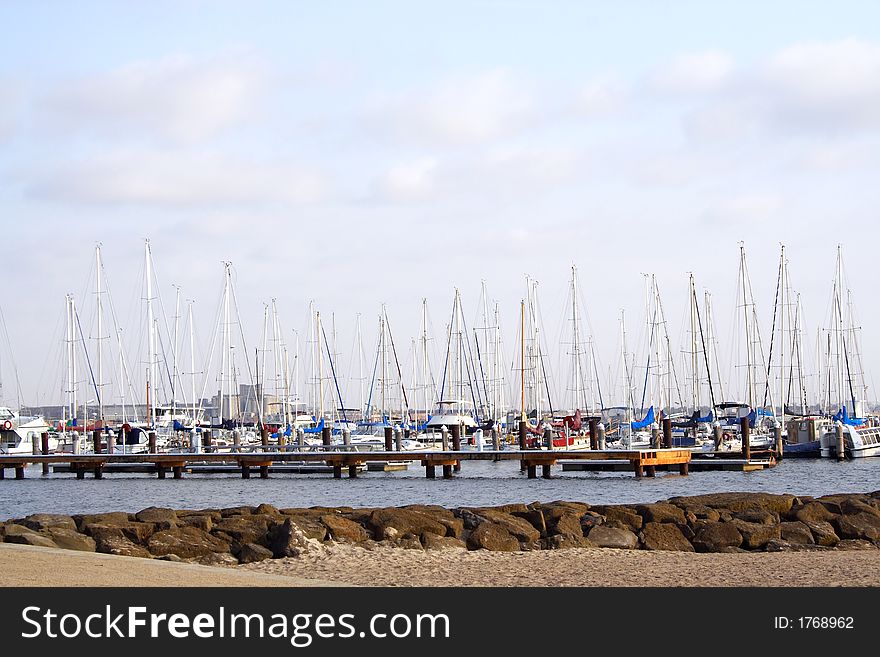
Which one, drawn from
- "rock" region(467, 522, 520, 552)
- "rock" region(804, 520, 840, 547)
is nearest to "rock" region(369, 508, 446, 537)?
"rock" region(467, 522, 520, 552)

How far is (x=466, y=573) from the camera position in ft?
57.2

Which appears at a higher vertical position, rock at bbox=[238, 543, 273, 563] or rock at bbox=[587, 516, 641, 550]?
rock at bbox=[238, 543, 273, 563]

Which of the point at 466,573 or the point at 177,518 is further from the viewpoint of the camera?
the point at 177,518

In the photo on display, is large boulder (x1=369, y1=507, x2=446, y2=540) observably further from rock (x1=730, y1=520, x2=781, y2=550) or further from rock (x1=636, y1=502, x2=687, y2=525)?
rock (x1=730, y1=520, x2=781, y2=550)

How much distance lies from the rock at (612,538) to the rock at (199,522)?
6991 millimetres

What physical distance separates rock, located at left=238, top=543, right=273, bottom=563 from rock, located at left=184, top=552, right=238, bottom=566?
Answer: 0.14 meters

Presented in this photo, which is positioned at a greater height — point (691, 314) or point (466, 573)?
point (691, 314)

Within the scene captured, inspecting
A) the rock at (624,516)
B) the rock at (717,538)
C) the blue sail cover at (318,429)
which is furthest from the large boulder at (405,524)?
the blue sail cover at (318,429)

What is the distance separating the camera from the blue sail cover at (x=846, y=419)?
7899 cm

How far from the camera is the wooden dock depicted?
52.7m

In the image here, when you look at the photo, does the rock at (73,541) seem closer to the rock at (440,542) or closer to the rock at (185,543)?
the rock at (185,543)
